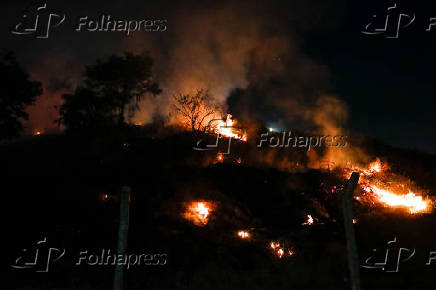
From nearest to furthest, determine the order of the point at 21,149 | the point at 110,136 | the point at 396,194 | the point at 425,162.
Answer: the point at 396,194 < the point at 425,162 < the point at 110,136 < the point at 21,149

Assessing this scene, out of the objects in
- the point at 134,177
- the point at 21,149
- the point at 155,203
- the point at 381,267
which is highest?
the point at 21,149

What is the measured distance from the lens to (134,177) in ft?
71.0

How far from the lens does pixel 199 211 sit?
17.5 meters

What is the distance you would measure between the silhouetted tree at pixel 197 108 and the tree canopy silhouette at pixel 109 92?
4697mm

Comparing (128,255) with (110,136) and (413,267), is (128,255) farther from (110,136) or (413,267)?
(110,136)

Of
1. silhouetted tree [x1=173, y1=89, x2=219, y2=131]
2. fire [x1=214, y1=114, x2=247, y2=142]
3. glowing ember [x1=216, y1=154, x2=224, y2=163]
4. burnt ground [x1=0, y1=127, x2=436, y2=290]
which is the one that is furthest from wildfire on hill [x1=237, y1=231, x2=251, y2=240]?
silhouetted tree [x1=173, y1=89, x2=219, y2=131]

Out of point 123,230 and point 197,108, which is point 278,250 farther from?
point 197,108

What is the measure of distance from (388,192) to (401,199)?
1014 millimetres

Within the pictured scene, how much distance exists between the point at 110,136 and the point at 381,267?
25.6 m

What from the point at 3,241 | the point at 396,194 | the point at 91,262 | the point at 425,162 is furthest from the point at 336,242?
the point at 425,162

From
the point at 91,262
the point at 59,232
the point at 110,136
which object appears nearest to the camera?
the point at 91,262

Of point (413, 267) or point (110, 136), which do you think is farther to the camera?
→ point (110, 136)

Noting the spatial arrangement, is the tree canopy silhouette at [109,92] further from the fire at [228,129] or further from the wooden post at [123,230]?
the wooden post at [123,230]

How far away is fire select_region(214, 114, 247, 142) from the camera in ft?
99.8
